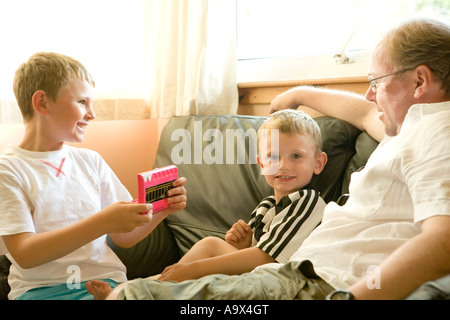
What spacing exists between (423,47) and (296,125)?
0.43m

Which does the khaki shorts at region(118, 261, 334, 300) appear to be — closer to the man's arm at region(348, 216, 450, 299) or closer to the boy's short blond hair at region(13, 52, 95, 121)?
the man's arm at region(348, 216, 450, 299)

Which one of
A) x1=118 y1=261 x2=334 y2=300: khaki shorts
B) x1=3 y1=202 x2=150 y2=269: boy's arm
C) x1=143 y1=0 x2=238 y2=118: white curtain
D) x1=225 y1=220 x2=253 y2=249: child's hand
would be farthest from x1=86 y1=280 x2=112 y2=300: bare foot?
x1=143 y1=0 x2=238 y2=118: white curtain

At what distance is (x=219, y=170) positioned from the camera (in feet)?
5.62

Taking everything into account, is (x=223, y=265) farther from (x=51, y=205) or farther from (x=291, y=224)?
(x=51, y=205)

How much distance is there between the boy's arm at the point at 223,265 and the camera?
1265mm

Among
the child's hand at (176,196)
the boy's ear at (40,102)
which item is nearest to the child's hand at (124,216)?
the child's hand at (176,196)

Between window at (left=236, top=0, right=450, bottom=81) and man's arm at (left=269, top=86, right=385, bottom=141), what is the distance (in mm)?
314

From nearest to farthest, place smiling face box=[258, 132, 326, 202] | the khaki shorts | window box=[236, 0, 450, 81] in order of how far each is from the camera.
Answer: the khaki shorts < smiling face box=[258, 132, 326, 202] < window box=[236, 0, 450, 81]

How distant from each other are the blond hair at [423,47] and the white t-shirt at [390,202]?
101 mm

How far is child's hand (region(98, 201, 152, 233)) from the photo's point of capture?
3.84ft

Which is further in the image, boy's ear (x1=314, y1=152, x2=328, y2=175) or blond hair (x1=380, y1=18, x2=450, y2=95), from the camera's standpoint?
boy's ear (x1=314, y1=152, x2=328, y2=175)

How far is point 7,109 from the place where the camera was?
2078 mm

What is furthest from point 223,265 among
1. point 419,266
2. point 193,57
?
point 193,57

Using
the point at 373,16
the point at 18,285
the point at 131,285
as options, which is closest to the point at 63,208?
the point at 18,285
